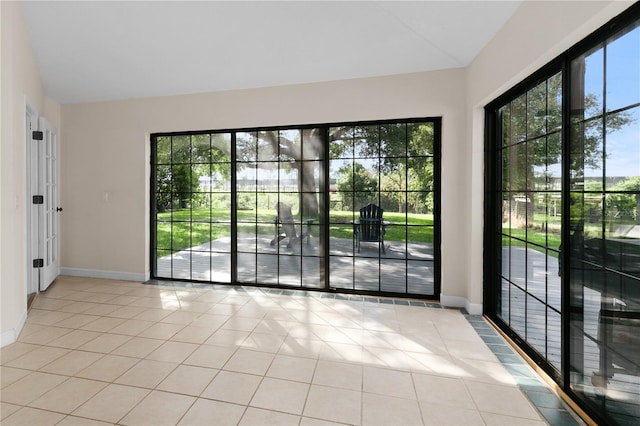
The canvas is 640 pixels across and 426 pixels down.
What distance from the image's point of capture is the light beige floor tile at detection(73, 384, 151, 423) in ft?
5.41

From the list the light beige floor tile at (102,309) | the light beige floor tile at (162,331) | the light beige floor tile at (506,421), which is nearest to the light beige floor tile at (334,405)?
the light beige floor tile at (506,421)

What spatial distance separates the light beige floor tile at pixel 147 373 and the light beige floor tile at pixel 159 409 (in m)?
0.14

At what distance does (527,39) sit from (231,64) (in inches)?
108

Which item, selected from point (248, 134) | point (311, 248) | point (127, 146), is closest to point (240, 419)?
point (311, 248)

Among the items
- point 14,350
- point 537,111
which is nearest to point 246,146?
point 14,350

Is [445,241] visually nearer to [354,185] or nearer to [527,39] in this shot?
[354,185]

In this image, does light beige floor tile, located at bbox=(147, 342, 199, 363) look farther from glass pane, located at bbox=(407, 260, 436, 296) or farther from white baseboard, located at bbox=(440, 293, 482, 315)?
white baseboard, located at bbox=(440, 293, 482, 315)

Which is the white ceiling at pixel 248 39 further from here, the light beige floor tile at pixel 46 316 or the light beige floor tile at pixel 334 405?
the light beige floor tile at pixel 334 405

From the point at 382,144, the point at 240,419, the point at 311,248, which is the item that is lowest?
the point at 240,419

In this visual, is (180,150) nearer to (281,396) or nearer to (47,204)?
(47,204)

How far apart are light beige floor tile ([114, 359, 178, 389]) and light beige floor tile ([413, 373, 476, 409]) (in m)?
1.63

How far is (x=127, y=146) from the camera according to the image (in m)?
4.31

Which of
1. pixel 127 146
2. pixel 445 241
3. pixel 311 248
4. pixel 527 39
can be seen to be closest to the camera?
pixel 527 39

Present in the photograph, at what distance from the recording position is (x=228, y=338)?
2584 mm
